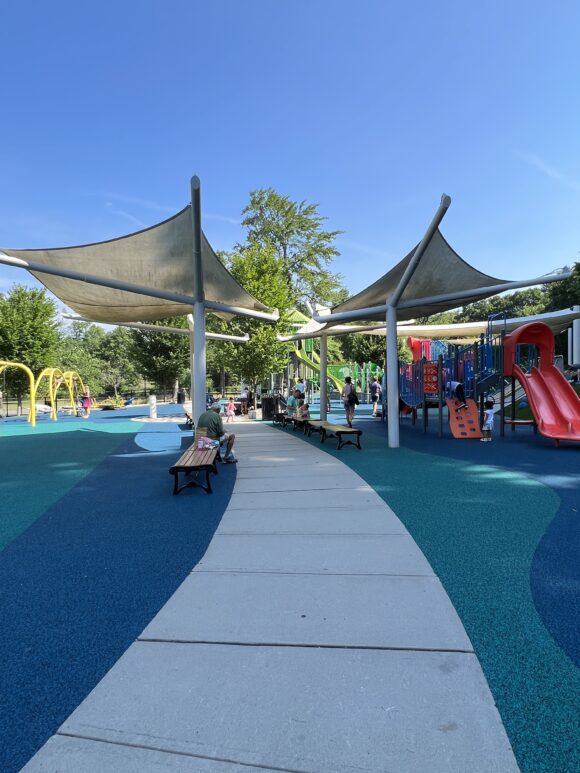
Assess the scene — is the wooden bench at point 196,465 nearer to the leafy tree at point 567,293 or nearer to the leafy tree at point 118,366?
the leafy tree at point 567,293

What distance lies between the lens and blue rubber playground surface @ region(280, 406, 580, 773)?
89.0 inches

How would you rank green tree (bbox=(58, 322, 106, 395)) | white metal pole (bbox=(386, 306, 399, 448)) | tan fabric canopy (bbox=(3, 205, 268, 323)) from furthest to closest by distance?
green tree (bbox=(58, 322, 106, 395)) → white metal pole (bbox=(386, 306, 399, 448)) → tan fabric canopy (bbox=(3, 205, 268, 323))

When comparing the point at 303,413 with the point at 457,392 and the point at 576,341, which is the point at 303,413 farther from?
the point at 576,341

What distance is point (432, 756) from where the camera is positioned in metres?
1.98

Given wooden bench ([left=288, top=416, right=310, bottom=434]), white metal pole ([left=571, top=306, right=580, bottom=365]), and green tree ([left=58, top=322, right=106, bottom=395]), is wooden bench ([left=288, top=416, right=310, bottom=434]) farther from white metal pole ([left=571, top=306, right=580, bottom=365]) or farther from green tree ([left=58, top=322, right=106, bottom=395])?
green tree ([left=58, top=322, right=106, bottom=395])

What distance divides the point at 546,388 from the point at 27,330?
32492 mm

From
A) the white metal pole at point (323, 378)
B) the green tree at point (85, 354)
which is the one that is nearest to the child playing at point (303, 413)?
the white metal pole at point (323, 378)

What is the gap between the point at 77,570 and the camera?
13.5 ft

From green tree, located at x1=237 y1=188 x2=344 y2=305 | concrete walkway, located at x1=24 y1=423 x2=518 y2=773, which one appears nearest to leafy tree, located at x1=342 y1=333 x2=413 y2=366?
green tree, located at x1=237 y1=188 x2=344 y2=305

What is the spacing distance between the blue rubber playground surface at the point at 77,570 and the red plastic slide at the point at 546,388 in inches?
330

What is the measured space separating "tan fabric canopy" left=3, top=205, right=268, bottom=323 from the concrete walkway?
22.1 feet

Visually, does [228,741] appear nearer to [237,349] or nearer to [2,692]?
[2,692]

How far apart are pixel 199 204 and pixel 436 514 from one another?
6.09m

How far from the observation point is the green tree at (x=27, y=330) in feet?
104
